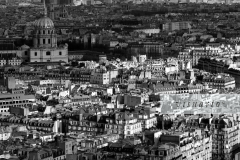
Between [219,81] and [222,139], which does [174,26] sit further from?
[222,139]

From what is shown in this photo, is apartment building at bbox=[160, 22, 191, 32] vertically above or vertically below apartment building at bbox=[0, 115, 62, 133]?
above

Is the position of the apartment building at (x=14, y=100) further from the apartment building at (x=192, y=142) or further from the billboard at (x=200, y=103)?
the apartment building at (x=192, y=142)

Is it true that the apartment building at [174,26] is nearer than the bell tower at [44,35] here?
No

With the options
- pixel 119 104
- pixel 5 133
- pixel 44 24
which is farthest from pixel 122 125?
pixel 44 24

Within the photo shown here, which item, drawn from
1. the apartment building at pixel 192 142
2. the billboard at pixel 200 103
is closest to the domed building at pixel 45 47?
the billboard at pixel 200 103

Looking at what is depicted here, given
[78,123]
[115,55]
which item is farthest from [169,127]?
[115,55]

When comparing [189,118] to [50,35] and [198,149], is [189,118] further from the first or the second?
[50,35]

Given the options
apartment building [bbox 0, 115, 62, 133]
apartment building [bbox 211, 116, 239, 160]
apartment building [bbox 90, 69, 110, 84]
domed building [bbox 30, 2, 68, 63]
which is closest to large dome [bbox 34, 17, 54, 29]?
domed building [bbox 30, 2, 68, 63]

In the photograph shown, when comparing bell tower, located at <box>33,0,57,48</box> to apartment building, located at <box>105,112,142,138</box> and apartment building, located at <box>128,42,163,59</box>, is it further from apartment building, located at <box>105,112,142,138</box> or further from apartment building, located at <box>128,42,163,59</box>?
apartment building, located at <box>105,112,142,138</box>
